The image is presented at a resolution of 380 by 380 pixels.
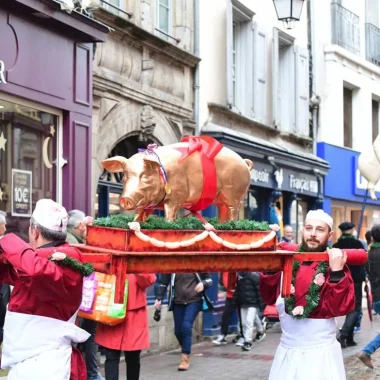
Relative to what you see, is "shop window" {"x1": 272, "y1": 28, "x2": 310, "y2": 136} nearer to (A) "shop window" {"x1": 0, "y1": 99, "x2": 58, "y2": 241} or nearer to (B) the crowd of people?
(A) "shop window" {"x1": 0, "y1": 99, "x2": 58, "y2": 241}

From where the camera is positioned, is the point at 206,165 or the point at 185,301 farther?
the point at 185,301

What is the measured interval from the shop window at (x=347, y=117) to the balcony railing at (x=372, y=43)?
59.3 inches

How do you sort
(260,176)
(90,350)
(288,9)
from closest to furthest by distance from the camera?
(90,350) → (288,9) → (260,176)

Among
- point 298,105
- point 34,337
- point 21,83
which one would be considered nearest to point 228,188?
point 34,337

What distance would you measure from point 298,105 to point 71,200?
9.18 metres

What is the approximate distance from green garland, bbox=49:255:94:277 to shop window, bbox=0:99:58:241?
16.8 feet

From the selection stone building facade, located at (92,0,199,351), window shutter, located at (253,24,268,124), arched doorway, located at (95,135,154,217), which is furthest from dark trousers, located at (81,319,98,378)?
window shutter, located at (253,24,268,124)

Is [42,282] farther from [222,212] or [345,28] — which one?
[345,28]

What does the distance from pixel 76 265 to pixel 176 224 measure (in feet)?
1.99

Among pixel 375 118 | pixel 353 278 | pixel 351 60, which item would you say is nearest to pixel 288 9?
pixel 353 278

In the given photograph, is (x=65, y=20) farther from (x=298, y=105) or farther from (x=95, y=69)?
(x=298, y=105)

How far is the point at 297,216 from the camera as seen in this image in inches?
747

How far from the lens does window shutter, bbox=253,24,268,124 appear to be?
54.6 feet

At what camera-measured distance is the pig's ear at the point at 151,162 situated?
15.8ft
